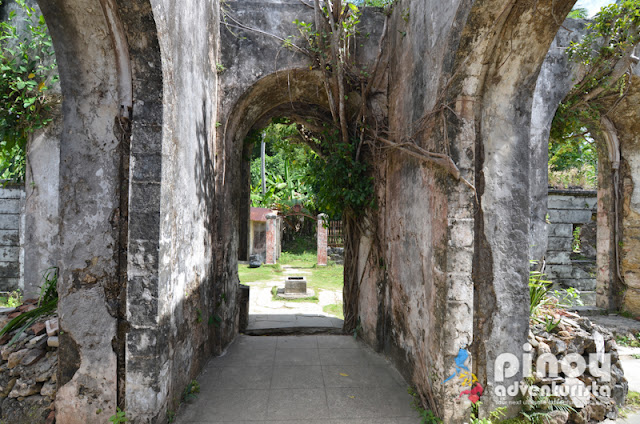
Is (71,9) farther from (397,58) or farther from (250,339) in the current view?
(250,339)

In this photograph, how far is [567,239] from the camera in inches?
329

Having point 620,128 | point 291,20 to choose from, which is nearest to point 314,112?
point 291,20

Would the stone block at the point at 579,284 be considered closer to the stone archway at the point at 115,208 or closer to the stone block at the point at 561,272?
the stone block at the point at 561,272

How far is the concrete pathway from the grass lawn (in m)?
4.50

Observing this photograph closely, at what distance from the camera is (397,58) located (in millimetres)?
3945

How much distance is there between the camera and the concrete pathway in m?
2.93

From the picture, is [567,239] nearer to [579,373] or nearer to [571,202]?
[571,202]

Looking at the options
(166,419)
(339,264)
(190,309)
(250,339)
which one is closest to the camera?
(166,419)

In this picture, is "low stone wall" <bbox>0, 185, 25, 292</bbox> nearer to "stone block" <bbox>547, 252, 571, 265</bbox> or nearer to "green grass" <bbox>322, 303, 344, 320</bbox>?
"green grass" <bbox>322, 303, 344, 320</bbox>

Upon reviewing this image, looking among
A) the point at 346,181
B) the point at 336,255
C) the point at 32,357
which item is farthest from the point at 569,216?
the point at 32,357

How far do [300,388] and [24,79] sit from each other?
209 inches

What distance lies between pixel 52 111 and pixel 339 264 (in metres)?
10.0

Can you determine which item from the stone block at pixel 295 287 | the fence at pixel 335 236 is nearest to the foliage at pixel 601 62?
the stone block at pixel 295 287

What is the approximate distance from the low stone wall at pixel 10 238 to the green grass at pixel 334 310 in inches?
237
